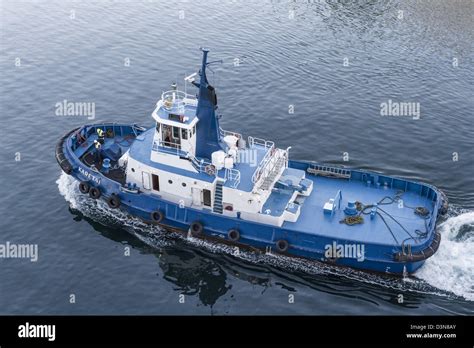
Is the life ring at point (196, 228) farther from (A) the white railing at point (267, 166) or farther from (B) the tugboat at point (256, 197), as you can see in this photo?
(A) the white railing at point (267, 166)

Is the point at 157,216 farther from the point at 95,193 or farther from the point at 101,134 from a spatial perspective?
the point at 101,134

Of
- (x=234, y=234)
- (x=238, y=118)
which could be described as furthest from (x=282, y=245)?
(x=238, y=118)

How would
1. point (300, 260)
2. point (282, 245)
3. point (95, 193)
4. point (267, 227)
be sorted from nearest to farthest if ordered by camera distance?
1. point (282, 245)
2. point (267, 227)
3. point (300, 260)
4. point (95, 193)

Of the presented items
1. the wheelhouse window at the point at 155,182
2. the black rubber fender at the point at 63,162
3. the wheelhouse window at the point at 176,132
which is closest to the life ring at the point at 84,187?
the black rubber fender at the point at 63,162

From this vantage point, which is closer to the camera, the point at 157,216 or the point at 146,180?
the point at 157,216
